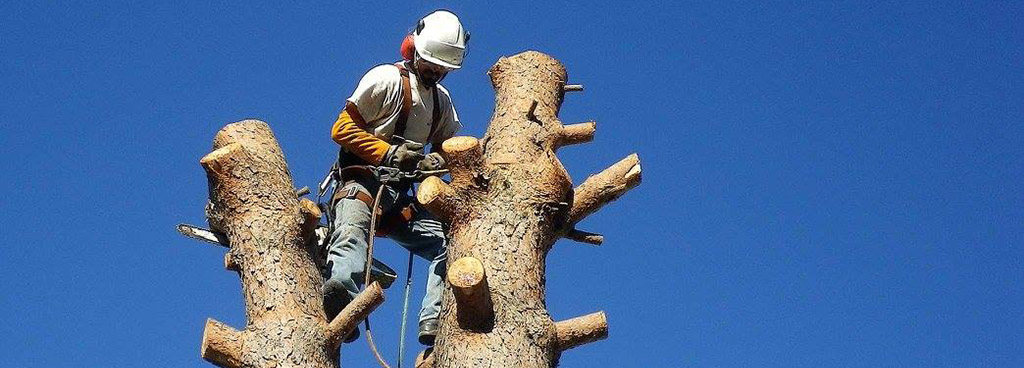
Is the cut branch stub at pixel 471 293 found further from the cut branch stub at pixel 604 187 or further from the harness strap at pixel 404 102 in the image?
the harness strap at pixel 404 102

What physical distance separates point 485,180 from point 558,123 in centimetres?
98

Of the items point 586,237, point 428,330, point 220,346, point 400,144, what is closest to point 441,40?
point 400,144

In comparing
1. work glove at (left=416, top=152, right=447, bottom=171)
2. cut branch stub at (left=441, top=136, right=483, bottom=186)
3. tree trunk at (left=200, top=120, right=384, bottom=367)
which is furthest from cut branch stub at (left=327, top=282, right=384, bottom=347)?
work glove at (left=416, top=152, right=447, bottom=171)

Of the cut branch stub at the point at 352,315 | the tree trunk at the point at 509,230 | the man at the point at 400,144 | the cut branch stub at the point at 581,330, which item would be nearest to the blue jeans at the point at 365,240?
the man at the point at 400,144

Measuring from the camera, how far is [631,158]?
5594 mm

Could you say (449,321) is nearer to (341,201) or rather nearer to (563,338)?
(563,338)

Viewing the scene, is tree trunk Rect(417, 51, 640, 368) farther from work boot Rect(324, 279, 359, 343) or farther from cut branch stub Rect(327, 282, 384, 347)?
work boot Rect(324, 279, 359, 343)

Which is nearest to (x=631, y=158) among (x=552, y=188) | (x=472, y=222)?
(x=552, y=188)

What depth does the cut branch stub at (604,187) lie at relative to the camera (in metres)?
5.43

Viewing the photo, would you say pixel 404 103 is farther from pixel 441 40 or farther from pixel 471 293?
pixel 471 293

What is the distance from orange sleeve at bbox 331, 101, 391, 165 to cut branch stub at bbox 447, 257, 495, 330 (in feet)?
4.65

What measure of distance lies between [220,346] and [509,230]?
3.74ft

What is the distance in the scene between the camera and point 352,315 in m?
4.77

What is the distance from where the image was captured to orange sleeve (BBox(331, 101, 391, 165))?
236 inches
